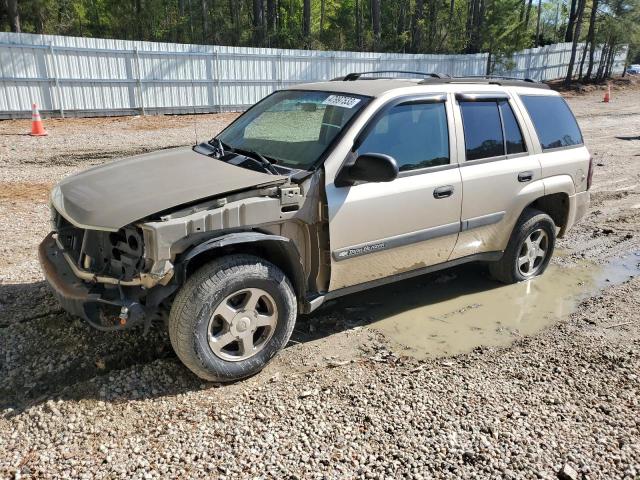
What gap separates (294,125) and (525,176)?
216 centimetres

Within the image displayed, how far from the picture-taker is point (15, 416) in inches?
124

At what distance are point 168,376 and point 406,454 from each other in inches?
63.4

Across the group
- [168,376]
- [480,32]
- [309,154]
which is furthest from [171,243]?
[480,32]

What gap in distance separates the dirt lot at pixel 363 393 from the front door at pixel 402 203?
2.05 ft

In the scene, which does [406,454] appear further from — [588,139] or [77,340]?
[588,139]

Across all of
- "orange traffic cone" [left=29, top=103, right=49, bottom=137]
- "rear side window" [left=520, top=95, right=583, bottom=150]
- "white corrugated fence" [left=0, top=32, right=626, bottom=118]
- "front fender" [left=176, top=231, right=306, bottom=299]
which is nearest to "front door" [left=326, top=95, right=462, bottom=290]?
"front fender" [left=176, top=231, right=306, bottom=299]

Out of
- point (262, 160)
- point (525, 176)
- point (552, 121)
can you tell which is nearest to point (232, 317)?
point (262, 160)

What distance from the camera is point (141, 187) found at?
3.53 metres

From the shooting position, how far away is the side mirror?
145 inches

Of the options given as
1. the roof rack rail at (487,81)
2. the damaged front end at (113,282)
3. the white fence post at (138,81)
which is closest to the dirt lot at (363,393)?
the damaged front end at (113,282)

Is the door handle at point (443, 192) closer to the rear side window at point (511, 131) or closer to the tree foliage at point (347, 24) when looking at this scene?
the rear side window at point (511, 131)

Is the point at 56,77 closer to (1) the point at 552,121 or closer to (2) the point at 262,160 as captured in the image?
(2) the point at 262,160

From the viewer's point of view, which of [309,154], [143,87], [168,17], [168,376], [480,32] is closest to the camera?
[168,376]

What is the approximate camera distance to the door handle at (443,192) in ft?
14.2
